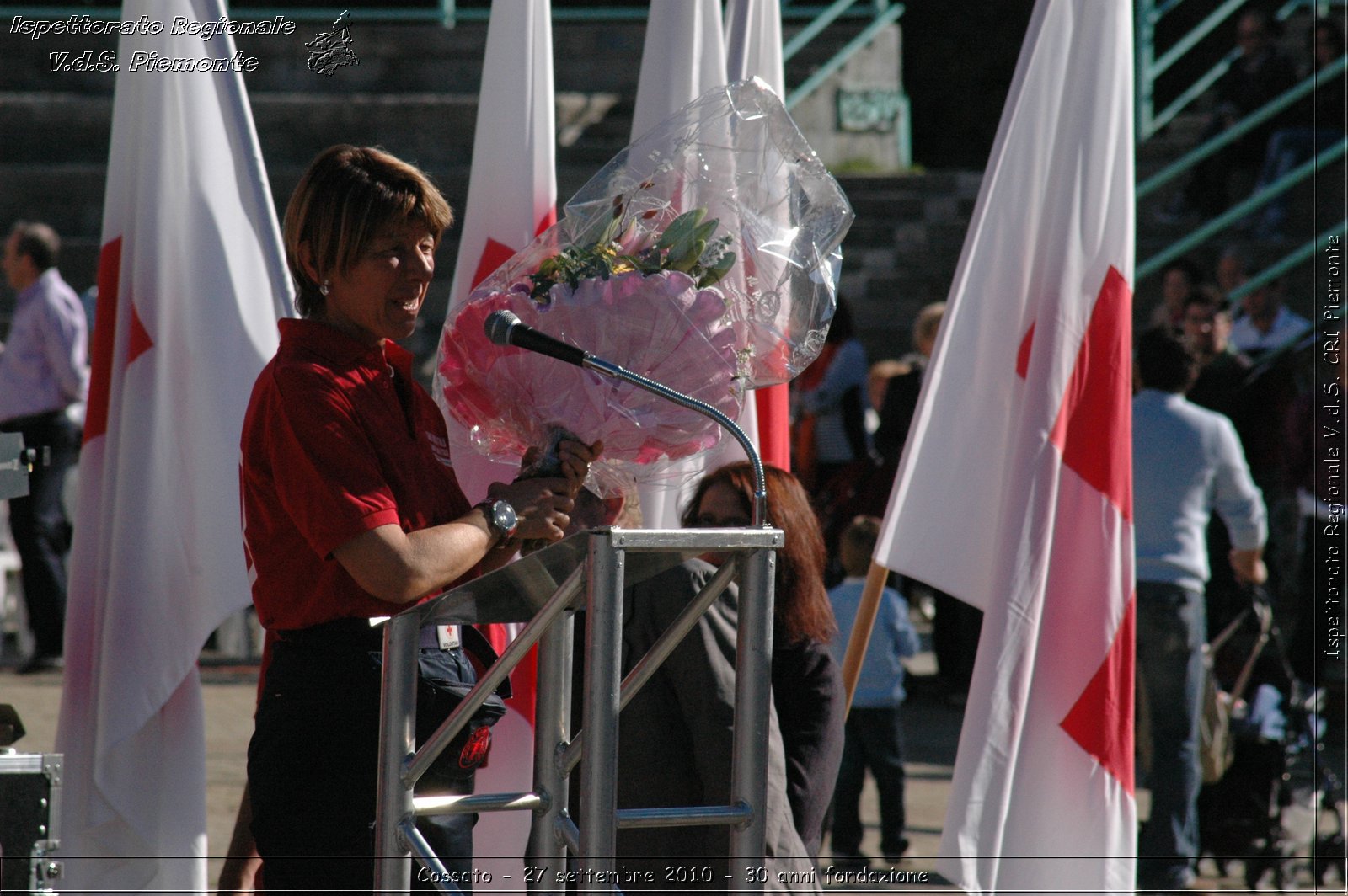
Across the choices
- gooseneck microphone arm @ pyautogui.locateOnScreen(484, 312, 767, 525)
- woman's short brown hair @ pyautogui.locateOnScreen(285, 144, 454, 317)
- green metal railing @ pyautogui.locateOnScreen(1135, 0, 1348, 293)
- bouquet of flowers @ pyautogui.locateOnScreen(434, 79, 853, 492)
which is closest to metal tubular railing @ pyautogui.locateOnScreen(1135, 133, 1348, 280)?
green metal railing @ pyautogui.locateOnScreen(1135, 0, 1348, 293)

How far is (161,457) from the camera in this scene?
3408 millimetres

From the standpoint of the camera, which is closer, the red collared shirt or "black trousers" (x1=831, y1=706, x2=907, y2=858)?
the red collared shirt

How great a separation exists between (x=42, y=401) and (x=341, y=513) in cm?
539

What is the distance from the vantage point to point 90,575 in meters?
3.41

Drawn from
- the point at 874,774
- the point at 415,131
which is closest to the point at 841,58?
the point at 415,131

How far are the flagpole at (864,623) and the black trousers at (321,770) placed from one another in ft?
4.55

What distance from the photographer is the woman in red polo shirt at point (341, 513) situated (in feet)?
7.61

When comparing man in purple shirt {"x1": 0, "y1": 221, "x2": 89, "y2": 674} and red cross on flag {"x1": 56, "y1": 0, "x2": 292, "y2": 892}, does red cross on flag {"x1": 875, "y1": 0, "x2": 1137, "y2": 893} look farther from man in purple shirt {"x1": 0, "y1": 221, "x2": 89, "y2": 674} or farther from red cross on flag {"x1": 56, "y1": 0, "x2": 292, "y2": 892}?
man in purple shirt {"x1": 0, "y1": 221, "x2": 89, "y2": 674}

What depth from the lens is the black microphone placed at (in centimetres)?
214

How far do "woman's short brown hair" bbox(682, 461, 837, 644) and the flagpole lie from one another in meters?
0.31

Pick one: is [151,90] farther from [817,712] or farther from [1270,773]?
[1270,773]

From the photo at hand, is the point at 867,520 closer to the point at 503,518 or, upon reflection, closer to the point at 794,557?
the point at 794,557

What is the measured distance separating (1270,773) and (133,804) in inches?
137

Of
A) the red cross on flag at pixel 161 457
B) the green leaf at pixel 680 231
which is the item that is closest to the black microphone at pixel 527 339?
the green leaf at pixel 680 231
